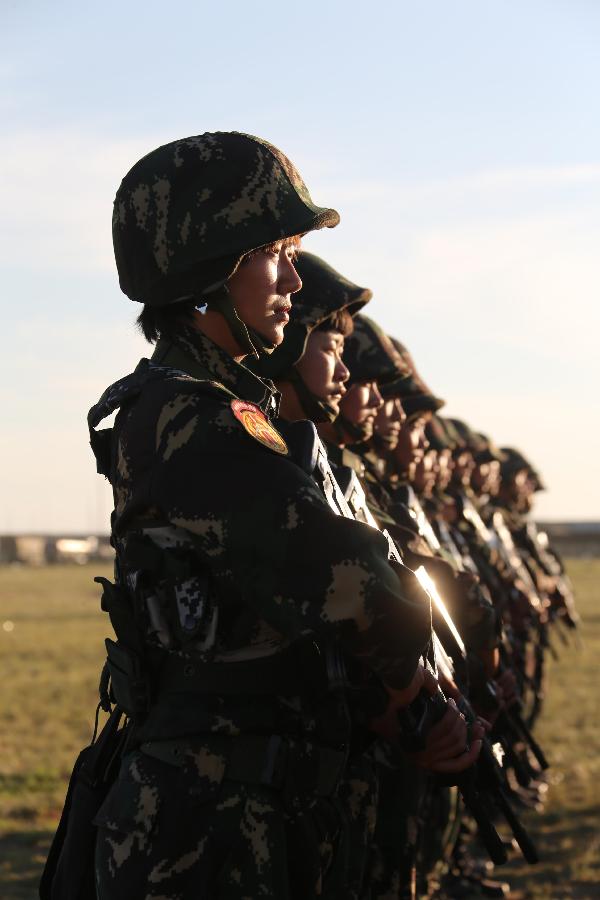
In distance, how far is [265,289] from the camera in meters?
3.48

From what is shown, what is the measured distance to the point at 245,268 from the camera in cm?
348

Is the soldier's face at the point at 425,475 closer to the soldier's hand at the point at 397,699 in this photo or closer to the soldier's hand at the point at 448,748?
the soldier's hand at the point at 448,748

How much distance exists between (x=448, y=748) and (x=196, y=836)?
0.71 m

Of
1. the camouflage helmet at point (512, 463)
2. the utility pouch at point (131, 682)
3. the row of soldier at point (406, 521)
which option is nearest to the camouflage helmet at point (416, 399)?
the row of soldier at point (406, 521)

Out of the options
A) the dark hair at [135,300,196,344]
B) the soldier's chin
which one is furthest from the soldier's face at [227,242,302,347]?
the dark hair at [135,300,196,344]

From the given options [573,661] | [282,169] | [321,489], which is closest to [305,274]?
[282,169]

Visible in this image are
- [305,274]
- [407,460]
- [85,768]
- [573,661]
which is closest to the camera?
[85,768]

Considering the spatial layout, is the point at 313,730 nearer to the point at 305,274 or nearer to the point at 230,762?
the point at 230,762

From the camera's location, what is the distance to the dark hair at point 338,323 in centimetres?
504

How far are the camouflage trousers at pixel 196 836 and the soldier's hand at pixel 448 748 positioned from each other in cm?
40

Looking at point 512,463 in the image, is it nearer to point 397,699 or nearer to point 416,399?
point 416,399

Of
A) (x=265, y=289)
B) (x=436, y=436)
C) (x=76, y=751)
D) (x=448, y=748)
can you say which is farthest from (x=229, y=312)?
(x=76, y=751)

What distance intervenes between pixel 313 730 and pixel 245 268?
110 cm

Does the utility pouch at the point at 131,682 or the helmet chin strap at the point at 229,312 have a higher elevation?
the helmet chin strap at the point at 229,312
